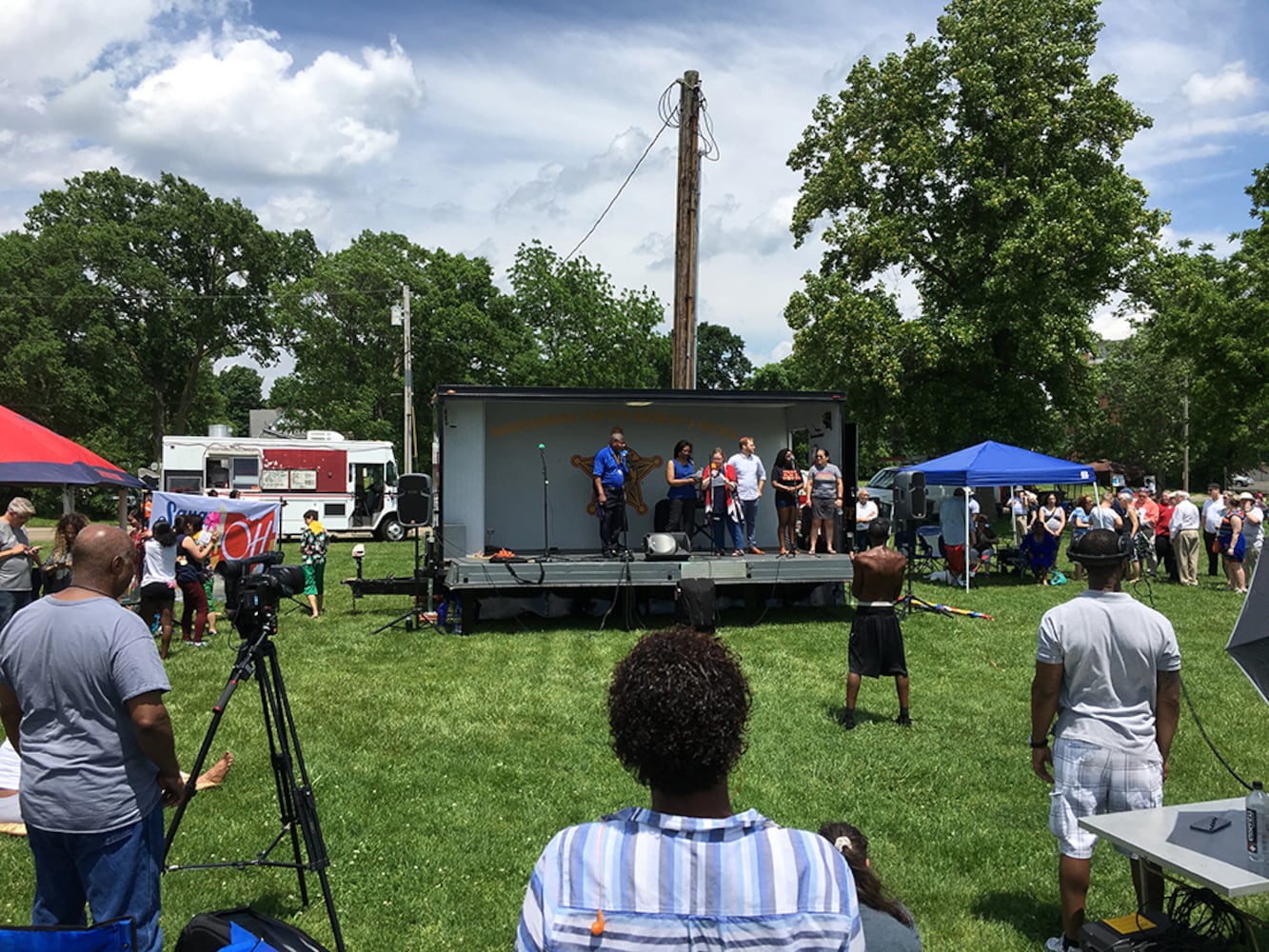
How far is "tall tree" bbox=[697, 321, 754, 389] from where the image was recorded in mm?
82625

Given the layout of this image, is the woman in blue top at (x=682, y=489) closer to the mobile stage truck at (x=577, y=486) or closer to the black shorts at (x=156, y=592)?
the mobile stage truck at (x=577, y=486)

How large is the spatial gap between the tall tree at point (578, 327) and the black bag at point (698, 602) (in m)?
29.0

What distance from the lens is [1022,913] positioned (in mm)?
4582

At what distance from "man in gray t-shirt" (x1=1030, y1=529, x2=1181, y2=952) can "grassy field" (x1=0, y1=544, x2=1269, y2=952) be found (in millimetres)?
689

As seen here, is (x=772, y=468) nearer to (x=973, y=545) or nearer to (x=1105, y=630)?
(x=973, y=545)

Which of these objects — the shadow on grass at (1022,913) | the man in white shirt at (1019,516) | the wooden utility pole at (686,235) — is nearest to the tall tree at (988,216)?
the man in white shirt at (1019,516)

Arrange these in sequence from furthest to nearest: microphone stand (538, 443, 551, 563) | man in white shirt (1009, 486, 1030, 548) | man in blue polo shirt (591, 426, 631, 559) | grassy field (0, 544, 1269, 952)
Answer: man in white shirt (1009, 486, 1030, 548) < microphone stand (538, 443, 551, 563) < man in blue polo shirt (591, 426, 631, 559) < grassy field (0, 544, 1269, 952)

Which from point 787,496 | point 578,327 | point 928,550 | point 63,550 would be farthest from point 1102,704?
point 578,327

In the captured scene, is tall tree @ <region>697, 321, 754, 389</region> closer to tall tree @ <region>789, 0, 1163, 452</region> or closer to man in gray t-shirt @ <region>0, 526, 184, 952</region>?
tall tree @ <region>789, 0, 1163, 452</region>

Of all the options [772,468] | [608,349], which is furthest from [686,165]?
[608,349]

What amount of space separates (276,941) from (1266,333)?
26867mm

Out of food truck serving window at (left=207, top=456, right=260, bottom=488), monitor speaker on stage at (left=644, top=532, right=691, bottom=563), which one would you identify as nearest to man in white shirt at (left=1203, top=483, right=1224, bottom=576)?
monitor speaker on stage at (left=644, top=532, right=691, bottom=563)

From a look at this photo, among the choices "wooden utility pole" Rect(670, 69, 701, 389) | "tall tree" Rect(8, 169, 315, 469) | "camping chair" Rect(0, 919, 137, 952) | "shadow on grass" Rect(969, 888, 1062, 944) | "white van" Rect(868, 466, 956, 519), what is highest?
"tall tree" Rect(8, 169, 315, 469)

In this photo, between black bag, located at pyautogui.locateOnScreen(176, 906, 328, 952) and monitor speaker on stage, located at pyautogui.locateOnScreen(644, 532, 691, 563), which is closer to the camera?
black bag, located at pyautogui.locateOnScreen(176, 906, 328, 952)
